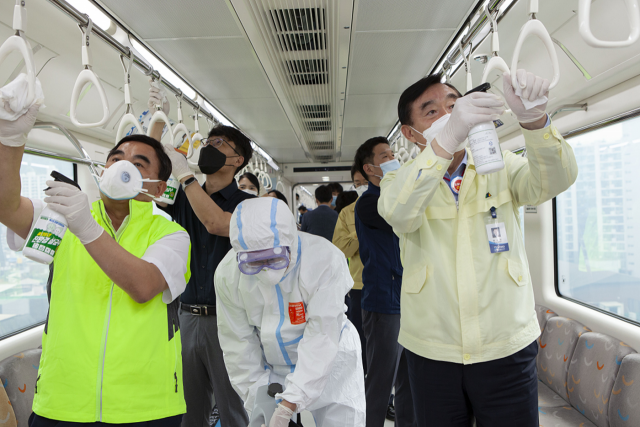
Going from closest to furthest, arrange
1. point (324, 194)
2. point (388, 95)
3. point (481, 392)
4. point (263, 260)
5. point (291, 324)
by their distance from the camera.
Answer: point (481, 392), point (263, 260), point (291, 324), point (388, 95), point (324, 194)

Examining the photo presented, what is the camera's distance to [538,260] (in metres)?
4.04

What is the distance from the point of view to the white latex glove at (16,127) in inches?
45.4

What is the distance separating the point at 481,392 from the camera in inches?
56.5

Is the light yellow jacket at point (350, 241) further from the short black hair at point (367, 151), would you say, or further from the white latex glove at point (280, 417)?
the white latex glove at point (280, 417)

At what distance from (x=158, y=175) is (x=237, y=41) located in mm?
1545

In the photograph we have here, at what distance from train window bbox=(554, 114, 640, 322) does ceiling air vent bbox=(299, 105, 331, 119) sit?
2636 mm

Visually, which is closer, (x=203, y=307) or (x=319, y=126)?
(x=203, y=307)

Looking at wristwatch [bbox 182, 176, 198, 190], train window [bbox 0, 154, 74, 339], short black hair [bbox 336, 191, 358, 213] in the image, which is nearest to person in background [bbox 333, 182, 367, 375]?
short black hair [bbox 336, 191, 358, 213]

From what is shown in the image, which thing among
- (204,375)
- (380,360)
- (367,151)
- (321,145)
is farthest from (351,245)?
(321,145)

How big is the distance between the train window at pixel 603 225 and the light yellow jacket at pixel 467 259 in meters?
2.16

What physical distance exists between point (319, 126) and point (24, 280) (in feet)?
12.8

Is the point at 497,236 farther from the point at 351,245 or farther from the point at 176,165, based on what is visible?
the point at 351,245

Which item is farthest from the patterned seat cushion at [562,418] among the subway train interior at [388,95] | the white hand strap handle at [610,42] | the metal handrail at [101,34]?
the metal handrail at [101,34]

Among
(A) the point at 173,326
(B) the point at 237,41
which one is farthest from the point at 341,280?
(B) the point at 237,41
